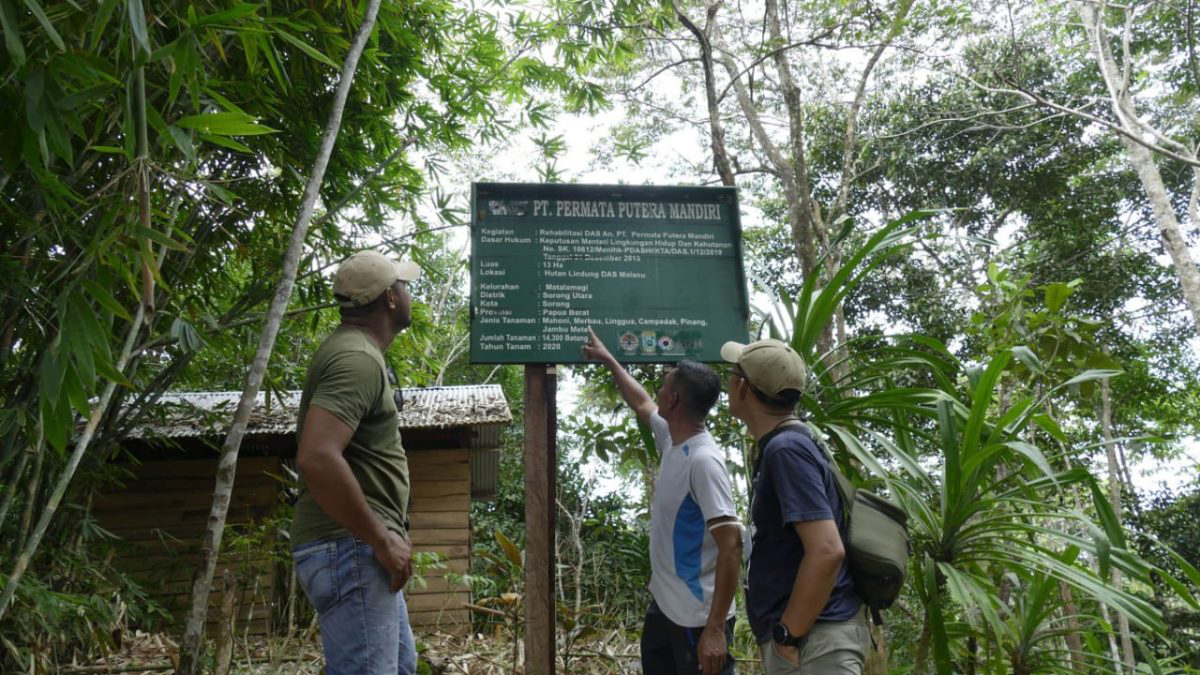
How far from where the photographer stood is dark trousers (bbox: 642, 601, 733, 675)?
2920 mm

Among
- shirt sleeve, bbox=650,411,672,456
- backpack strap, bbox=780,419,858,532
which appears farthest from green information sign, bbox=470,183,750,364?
backpack strap, bbox=780,419,858,532

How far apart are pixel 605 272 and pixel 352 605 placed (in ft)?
6.56

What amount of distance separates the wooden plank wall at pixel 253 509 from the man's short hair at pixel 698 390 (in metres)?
5.49

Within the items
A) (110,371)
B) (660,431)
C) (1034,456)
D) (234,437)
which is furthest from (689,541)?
(110,371)

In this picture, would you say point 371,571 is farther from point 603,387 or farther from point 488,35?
point 488,35

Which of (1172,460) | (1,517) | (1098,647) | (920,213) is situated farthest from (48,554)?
(1172,460)

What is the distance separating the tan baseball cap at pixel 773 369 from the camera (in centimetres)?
258

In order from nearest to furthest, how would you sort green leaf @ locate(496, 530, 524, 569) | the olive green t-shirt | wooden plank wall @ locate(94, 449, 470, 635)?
the olive green t-shirt, green leaf @ locate(496, 530, 524, 569), wooden plank wall @ locate(94, 449, 470, 635)

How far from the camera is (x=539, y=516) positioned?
358 cm

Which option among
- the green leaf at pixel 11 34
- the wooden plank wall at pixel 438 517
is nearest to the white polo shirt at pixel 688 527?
the green leaf at pixel 11 34

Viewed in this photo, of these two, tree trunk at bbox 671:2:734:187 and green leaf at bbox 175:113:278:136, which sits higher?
tree trunk at bbox 671:2:734:187

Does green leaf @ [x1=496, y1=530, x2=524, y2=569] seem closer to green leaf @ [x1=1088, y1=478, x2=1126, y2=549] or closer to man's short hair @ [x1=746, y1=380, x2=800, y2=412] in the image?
man's short hair @ [x1=746, y1=380, x2=800, y2=412]

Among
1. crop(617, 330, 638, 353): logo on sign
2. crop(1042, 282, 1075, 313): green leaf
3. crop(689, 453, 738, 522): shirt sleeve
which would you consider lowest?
crop(689, 453, 738, 522): shirt sleeve

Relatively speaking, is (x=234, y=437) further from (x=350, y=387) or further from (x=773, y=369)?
(x=773, y=369)
